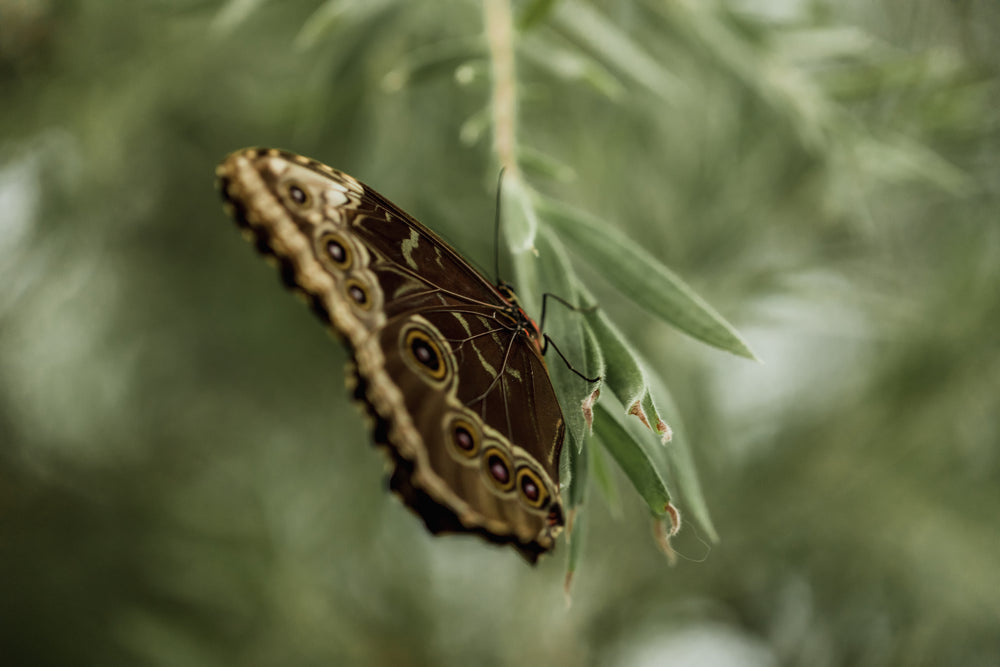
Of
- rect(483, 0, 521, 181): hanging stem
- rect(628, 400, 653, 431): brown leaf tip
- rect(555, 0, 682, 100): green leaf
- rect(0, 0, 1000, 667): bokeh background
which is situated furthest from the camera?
rect(0, 0, 1000, 667): bokeh background

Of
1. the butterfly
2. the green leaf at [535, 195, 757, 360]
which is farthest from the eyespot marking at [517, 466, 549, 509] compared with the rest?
the green leaf at [535, 195, 757, 360]

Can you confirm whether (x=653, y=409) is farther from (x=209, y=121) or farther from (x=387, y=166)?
(x=209, y=121)

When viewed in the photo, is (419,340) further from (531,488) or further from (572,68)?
(572,68)

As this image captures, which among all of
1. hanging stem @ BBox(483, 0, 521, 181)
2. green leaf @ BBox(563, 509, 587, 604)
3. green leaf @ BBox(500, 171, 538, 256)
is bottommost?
green leaf @ BBox(563, 509, 587, 604)

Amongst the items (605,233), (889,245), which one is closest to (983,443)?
(889,245)

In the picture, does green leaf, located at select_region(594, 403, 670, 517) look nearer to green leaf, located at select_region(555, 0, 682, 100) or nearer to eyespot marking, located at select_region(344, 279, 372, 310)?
eyespot marking, located at select_region(344, 279, 372, 310)

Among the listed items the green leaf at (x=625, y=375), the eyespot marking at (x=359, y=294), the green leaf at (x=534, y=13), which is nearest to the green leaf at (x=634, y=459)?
the green leaf at (x=625, y=375)
